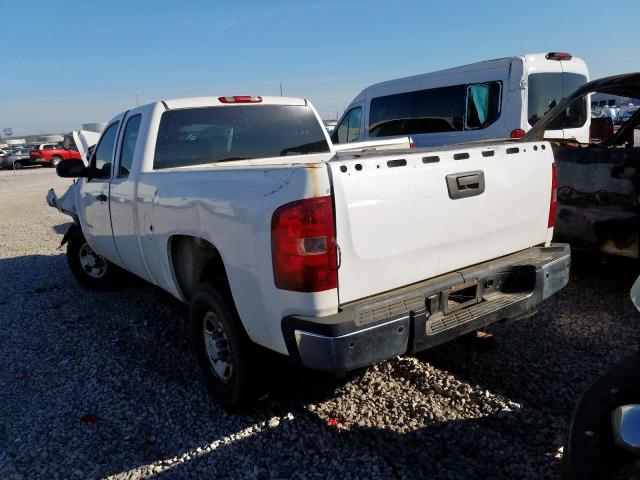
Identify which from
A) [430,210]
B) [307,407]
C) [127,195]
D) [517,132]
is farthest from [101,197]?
[517,132]

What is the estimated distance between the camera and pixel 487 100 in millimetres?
8438

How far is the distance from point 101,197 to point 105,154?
497 millimetres

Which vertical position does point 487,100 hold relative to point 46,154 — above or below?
above

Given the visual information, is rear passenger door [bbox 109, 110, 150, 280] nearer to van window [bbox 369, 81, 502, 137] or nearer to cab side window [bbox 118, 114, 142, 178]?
cab side window [bbox 118, 114, 142, 178]

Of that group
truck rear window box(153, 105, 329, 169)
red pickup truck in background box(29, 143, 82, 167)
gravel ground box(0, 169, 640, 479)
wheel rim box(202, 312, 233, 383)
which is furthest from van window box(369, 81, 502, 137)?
red pickup truck in background box(29, 143, 82, 167)

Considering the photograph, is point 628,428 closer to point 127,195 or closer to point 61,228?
point 127,195

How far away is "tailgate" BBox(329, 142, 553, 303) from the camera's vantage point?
8.34 feet

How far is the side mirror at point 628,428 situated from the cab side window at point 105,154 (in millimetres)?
4267

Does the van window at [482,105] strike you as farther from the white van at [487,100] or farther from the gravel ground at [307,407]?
the gravel ground at [307,407]

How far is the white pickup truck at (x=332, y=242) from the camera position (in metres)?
2.48

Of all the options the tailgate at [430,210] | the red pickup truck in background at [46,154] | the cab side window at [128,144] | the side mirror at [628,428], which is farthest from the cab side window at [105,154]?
the red pickup truck in background at [46,154]

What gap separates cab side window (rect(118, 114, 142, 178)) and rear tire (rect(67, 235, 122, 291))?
2003mm

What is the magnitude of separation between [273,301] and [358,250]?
0.48 metres

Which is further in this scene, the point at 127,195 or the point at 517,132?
the point at 517,132
